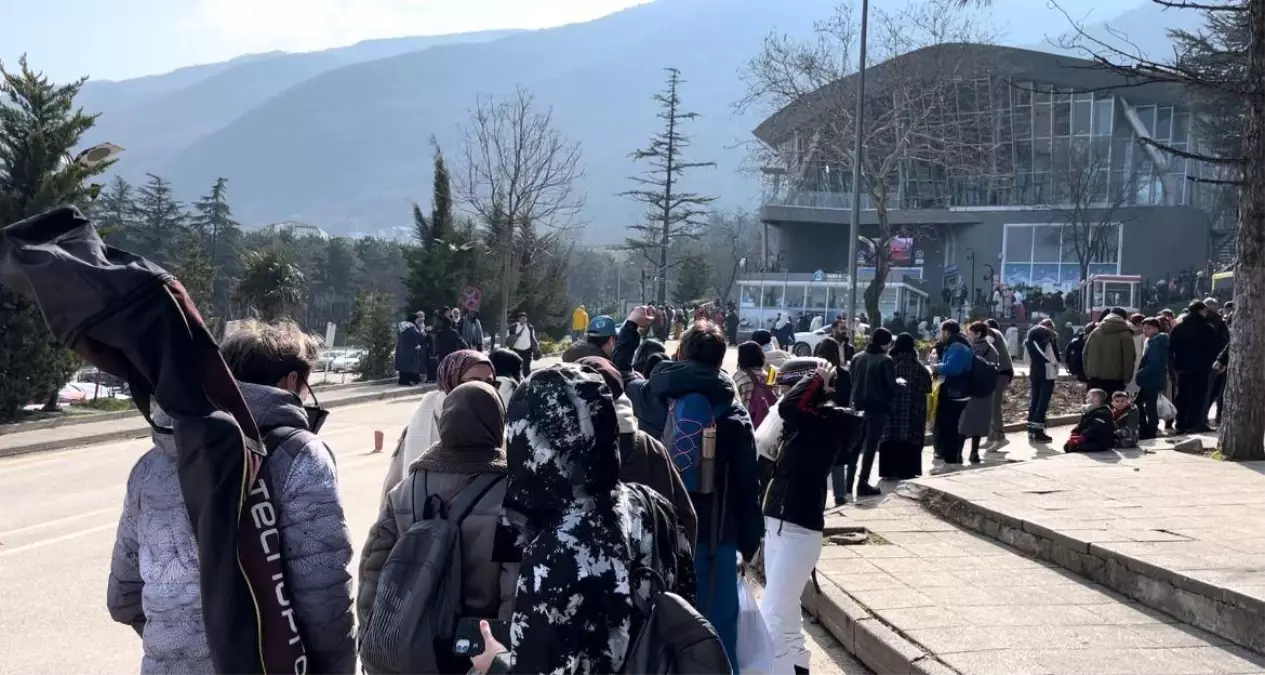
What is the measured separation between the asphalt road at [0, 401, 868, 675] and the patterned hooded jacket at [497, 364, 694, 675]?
4.18 m

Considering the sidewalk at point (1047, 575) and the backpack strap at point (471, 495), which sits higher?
the backpack strap at point (471, 495)

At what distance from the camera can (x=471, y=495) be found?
3105mm

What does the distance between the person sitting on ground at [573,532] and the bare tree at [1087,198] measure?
5478 centimetres

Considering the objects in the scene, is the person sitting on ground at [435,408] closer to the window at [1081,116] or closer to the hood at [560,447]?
the hood at [560,447]

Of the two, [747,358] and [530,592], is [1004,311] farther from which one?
[530,592]

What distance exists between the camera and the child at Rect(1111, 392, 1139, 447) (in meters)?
13.2

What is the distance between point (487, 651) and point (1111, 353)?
13386 millimetres

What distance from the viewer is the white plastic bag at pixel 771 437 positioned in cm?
600

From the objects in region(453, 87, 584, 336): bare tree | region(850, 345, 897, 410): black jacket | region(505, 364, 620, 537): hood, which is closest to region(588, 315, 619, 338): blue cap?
region(850, 345, 897, 410): black jacket

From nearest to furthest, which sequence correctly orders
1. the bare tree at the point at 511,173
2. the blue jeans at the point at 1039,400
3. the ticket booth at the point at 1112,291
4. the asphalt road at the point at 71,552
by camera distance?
the asphalt road at the point at 71,552
the blue jeans at the point at 1039,400
the bare tree at the point at 511,173
the ticket booth at the point at 1112,291

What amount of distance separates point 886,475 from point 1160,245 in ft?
174

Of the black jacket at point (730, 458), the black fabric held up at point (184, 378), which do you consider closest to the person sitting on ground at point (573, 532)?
the black fabric held up at point (184, 378)

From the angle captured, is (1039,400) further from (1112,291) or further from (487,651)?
(1112,291)

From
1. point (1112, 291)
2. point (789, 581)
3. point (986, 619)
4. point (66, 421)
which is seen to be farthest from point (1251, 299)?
point (1112, 291)
